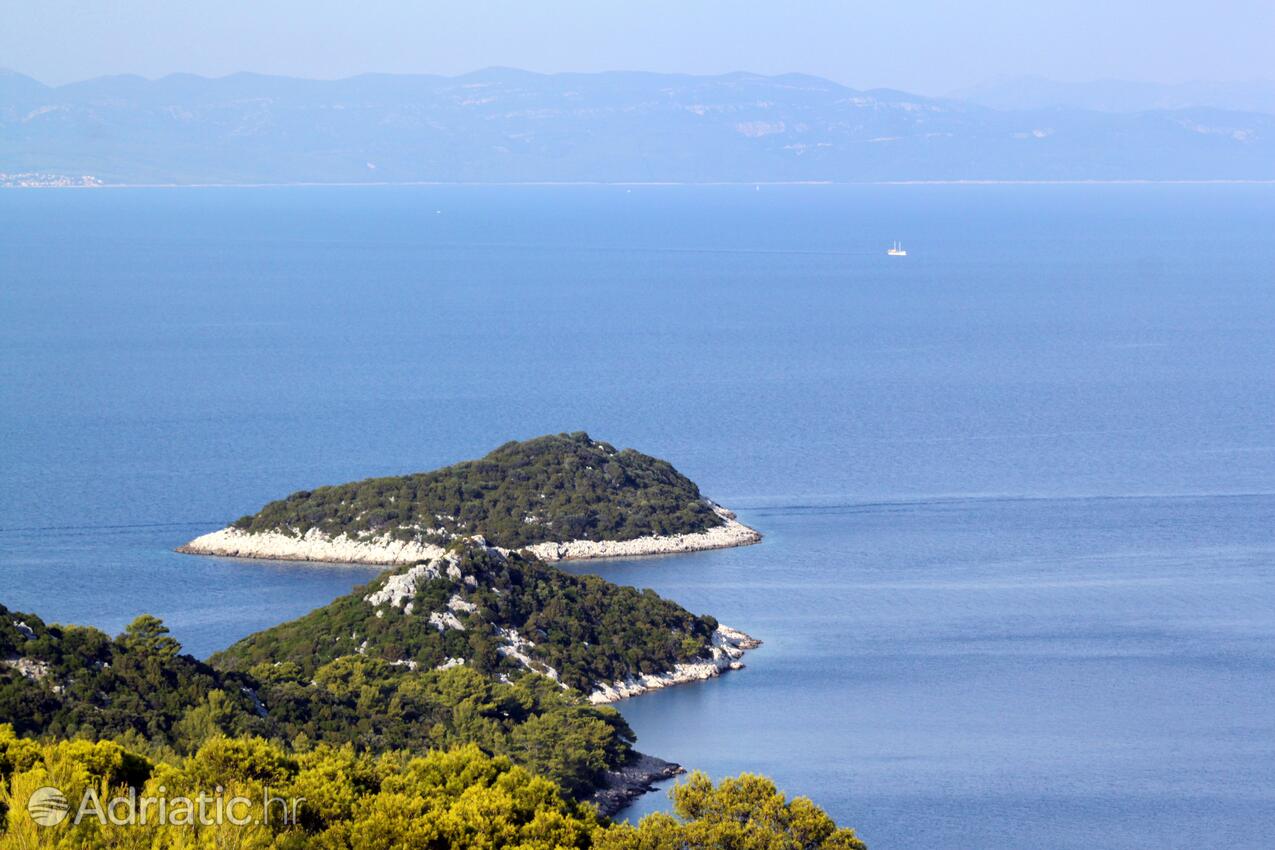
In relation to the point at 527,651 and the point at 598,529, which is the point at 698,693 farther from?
the point at 598,529

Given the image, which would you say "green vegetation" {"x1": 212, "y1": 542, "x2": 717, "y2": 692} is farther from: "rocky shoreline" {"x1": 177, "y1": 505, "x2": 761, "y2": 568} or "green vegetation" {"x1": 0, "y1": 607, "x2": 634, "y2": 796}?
"rocky shoreline" {"x1": 177, "y1": 505, "x2": 761, "y2": 568}

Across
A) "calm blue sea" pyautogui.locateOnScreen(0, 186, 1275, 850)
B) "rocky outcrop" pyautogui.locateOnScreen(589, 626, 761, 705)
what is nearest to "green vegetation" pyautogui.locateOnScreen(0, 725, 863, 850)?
"calm blue sea" pyautogui.locateOnScreen(0, 186, 1275, 850)

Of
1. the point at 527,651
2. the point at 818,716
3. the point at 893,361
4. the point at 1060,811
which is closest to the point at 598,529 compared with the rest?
the point at 527,651

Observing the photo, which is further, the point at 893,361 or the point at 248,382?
the point at 893,361

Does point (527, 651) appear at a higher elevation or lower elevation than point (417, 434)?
lower
